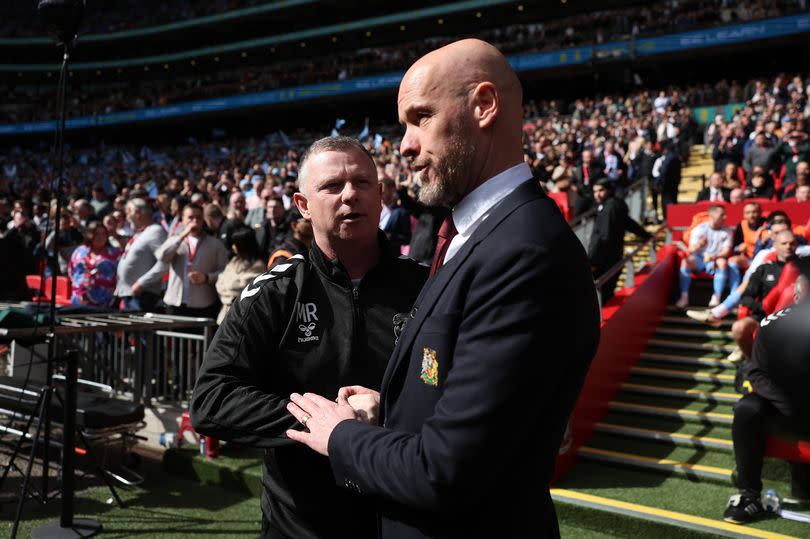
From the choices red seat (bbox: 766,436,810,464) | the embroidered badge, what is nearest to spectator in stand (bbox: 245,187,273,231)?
red seat (bbox: 766,436,810,464)

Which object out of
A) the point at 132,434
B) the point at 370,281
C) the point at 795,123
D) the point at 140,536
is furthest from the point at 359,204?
the point at 795,123

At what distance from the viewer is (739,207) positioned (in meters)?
9.45

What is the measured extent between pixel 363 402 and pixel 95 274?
259 inches

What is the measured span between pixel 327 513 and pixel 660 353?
623 cm

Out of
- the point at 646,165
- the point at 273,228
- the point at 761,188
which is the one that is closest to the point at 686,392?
the point at 273,228

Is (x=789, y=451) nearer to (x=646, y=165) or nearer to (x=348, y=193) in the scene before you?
(x=348, y=193)

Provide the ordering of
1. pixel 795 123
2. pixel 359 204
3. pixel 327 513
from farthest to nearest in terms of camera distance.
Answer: pixel 795 123, pixel 359 204, pixel 327 513

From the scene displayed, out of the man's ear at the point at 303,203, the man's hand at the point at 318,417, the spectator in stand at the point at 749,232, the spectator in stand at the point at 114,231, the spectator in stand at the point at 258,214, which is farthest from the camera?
the spectator in stand at the point at 258,214

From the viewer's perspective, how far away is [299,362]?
1.95m

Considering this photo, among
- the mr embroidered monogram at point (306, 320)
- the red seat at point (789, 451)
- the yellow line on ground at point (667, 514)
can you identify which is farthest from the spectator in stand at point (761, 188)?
the mr embroidered monogram at point (306, 320)

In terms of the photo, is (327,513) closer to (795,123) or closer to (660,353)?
(660,353)

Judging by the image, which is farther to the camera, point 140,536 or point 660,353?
point 660,353

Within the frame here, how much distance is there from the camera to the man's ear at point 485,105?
133 centimetres

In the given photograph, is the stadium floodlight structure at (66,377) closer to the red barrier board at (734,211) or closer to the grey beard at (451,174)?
the grey beard at (451,174)
